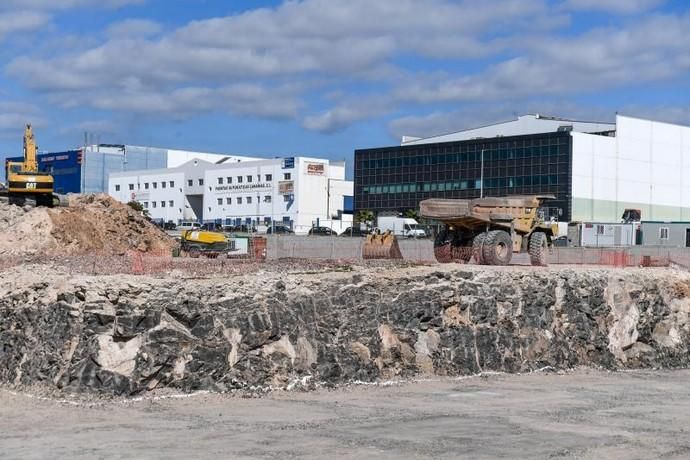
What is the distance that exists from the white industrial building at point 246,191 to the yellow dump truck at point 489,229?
7427 cm

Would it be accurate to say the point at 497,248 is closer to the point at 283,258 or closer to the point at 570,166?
the point at 283,258

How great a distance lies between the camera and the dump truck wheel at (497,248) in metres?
35.2

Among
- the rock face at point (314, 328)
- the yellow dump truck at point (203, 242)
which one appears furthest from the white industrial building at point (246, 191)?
the rock face at point (314, 328)

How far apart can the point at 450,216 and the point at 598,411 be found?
47.3 feet

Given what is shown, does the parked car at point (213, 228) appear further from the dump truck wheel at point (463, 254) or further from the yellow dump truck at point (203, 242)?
the dump truck wheel at point (463, 254)

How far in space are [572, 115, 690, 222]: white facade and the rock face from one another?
71489 millimetres

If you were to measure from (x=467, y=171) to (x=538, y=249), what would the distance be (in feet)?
260

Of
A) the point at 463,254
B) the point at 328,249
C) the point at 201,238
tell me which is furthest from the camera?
the point at 201,238

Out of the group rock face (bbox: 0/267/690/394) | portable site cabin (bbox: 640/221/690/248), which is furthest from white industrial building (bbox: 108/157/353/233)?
rock face (bbox: 0/267/690/394)

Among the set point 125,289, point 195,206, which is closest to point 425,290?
point 125,289

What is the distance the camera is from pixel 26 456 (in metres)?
15.6

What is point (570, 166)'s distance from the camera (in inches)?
4065

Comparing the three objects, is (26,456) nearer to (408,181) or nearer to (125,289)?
(125,289)

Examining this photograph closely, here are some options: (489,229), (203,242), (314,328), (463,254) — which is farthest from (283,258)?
(203,242)
